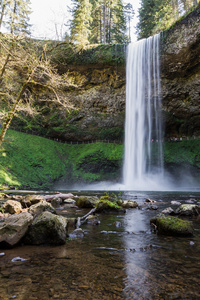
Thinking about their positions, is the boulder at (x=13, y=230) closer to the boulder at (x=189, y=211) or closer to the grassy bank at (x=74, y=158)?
the boulder at (x=189, y=211)

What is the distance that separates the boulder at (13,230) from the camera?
3165mm

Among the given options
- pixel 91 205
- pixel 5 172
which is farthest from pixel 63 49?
pixel 91 205

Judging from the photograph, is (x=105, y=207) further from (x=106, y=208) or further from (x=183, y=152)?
(x=183, y=152)

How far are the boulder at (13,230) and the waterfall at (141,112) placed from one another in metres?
20.5

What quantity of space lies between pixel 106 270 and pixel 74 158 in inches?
1011

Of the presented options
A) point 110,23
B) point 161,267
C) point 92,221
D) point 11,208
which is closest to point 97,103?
point 110,23

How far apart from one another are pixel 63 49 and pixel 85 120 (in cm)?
1005

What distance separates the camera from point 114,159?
26.6 meters

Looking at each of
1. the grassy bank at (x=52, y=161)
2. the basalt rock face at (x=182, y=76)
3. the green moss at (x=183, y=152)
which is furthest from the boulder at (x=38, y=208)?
Result: the green moss at (x=183, y=152)

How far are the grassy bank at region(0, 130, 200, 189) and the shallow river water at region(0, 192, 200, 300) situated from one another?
60.5ft

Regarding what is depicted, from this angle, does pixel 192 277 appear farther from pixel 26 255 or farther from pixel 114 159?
pixel 114 159

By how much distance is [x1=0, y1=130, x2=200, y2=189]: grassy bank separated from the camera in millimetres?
22156

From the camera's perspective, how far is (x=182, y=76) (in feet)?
78.4

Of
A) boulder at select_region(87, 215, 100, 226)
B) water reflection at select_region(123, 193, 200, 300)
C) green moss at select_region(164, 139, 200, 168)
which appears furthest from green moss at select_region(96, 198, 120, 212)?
green moss at select_region(164, 139, 200, 168)
